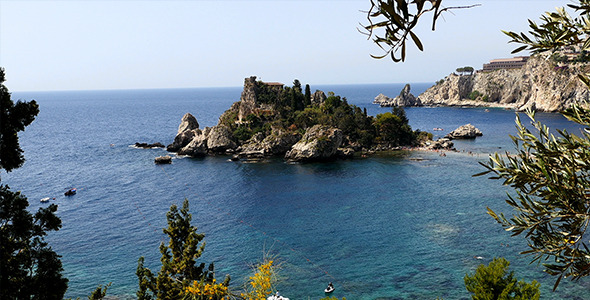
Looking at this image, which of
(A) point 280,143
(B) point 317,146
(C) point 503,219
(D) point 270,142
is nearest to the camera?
(C) point 503,219

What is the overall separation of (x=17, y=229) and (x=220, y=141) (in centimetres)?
8550

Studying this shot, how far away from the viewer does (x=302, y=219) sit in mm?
52750

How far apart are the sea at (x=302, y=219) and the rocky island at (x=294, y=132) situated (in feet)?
16.2

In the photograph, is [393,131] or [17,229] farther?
[393,131]

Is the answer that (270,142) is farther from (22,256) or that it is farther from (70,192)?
(22,256)

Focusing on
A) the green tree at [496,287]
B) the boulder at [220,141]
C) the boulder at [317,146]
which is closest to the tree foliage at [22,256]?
the green tree at [496,287]

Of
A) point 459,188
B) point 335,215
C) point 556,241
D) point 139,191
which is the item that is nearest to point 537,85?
point 459,188

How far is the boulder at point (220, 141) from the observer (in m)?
98.4

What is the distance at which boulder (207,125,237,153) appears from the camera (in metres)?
98.4

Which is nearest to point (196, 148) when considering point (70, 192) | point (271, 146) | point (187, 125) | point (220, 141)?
point (220, 141)

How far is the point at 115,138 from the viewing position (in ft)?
417

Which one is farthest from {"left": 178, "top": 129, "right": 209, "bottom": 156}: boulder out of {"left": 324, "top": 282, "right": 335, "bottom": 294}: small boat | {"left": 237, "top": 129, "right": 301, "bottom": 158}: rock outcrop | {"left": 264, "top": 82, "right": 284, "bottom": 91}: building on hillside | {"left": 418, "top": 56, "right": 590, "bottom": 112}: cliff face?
{"left": 418, "top": 56, "right": 590, "bottom": 112}: cliff face

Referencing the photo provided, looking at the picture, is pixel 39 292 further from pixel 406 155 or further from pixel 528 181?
pixel 406 155

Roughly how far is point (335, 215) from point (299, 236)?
27.0 feet
